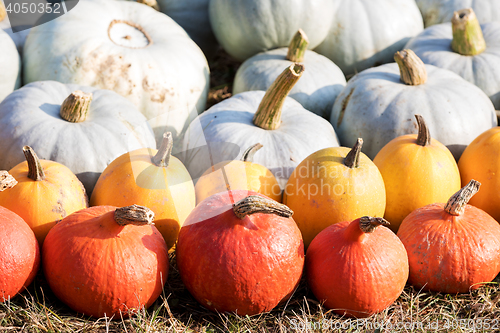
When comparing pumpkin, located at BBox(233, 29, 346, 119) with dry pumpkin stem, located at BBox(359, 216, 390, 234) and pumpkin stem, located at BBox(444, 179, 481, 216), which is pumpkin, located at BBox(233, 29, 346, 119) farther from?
dry pumpkin stem, located at BBox(359, 216, 390, 234)

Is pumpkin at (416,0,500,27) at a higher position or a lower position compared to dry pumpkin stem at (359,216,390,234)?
higher

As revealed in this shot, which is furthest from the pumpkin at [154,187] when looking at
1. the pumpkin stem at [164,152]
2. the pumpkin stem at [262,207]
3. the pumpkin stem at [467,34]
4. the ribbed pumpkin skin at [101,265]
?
the pumpkin stem at [467,34]

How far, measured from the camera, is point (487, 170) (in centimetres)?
257

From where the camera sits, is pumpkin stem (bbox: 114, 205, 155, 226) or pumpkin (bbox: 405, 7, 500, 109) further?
pumpkin (bbox: 405, 7, 500, 109)

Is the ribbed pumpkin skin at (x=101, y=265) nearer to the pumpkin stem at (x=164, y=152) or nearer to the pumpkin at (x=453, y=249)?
the pumpkin stem at (x=164, y=152)

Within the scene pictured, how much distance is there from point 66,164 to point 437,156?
2122mm

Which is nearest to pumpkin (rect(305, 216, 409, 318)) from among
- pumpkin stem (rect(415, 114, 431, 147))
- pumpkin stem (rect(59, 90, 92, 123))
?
pumpkin stem (rect(415, 114, 431, 147))

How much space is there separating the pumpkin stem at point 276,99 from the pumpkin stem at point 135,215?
52.5 inches

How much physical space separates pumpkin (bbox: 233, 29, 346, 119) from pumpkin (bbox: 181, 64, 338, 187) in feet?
1.89

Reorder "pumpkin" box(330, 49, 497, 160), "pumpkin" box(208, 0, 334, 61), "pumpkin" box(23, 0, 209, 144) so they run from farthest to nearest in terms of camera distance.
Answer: "pumpkin" box(208, 0, 334, 61) < "pumpkin" box(23, 0, 209, 144) < "pumpkin" box(330, 49, 497, 160)

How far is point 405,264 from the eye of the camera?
203cm

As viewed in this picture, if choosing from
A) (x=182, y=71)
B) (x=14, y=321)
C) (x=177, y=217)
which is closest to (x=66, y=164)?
(x=177, y=217)

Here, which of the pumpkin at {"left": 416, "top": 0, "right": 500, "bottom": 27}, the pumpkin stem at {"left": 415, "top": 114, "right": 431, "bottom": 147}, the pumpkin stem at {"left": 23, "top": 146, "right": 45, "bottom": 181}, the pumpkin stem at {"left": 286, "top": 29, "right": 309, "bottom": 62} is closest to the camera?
the pumpkin stem at {"left": 23, "top": 146, "right": 45, "bottom": 181}

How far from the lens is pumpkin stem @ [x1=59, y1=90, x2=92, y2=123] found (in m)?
2.57
